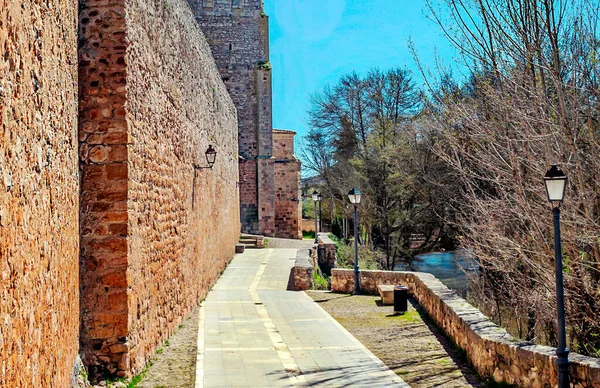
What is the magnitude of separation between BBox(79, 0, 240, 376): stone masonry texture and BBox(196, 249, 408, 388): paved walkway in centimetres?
74

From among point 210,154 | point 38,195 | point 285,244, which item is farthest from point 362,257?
point 38,195

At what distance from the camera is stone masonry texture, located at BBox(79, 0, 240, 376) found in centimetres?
630

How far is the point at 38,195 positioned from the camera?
13.4 ft

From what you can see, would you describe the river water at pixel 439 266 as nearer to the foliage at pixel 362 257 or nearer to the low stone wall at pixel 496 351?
the foliage at pixel 362 257

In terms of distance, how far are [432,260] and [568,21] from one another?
60.3 feet

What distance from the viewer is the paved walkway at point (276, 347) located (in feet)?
22.9

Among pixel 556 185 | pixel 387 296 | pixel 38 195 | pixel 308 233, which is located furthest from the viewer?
pixel 308 233

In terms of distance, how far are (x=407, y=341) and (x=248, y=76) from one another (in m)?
25.0

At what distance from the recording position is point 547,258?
960 cm

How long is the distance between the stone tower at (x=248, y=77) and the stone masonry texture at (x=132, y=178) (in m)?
21.4

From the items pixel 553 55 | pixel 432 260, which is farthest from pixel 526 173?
pixel 432 260

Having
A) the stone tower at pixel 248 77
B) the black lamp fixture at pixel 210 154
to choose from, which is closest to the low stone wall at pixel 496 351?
the black lamp fixture at pixel 210 154

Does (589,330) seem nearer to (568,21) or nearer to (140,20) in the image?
(568,21)

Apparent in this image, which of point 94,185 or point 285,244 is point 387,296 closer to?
point 94,185
